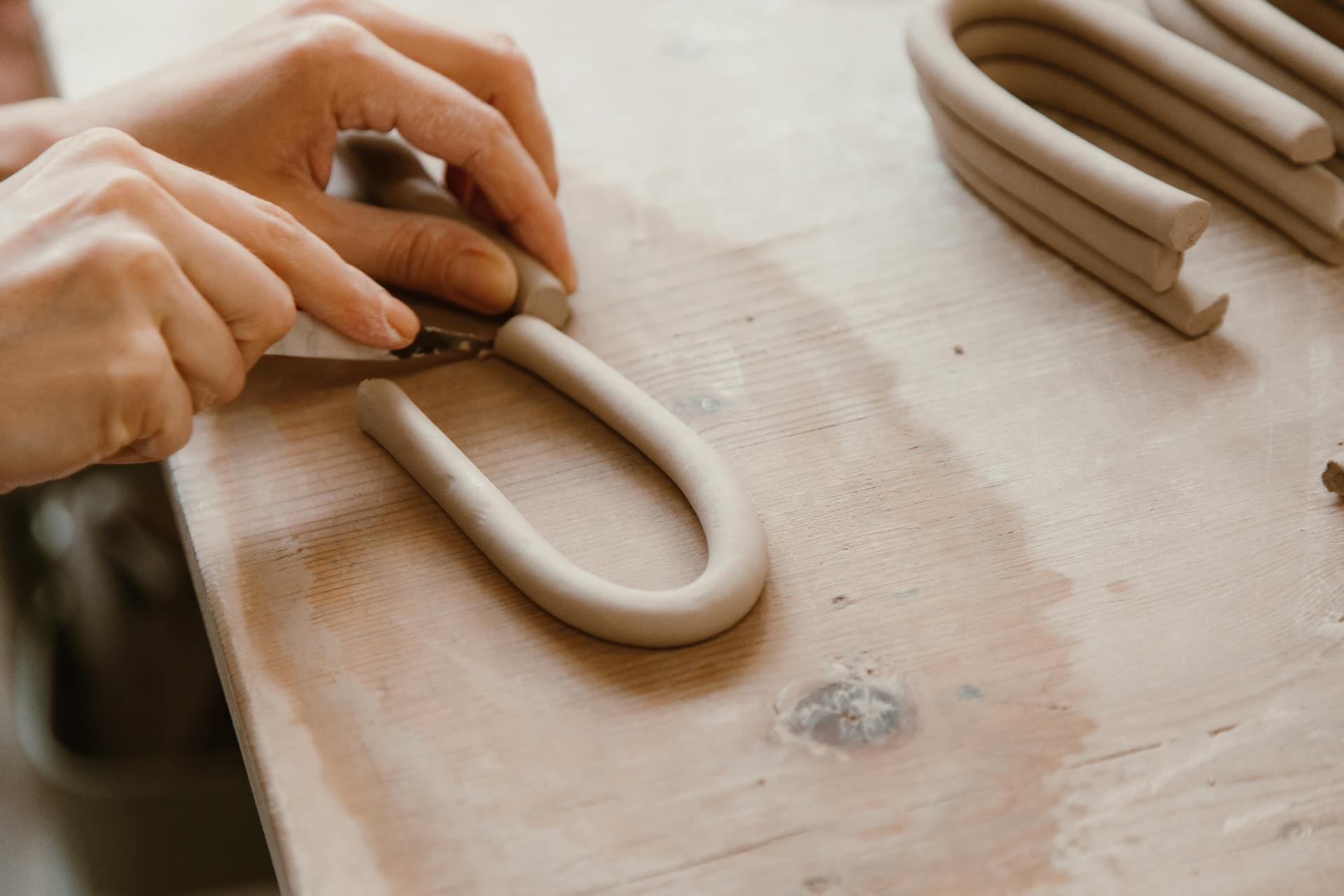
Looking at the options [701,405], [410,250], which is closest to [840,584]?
[701,405]

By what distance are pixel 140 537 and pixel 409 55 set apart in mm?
945

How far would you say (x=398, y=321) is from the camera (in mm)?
876

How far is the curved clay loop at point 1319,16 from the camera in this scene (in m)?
1.09

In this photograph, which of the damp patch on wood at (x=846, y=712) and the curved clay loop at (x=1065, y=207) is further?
the curved clay loop at (x=1065, y=207)

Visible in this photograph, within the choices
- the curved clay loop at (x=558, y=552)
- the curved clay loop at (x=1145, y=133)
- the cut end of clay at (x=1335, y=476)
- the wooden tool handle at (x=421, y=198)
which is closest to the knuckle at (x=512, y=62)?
the wooden tool handle at (x=421, y=198)

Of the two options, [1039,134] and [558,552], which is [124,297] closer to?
[558,552]

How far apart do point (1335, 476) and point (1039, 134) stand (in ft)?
1.22

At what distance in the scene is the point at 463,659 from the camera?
727mm

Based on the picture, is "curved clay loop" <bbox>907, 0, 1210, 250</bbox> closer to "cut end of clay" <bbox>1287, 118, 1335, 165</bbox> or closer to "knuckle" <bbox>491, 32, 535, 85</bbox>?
"cut end of clay" <bbox>1287, 118, 1335, 165</bbox>

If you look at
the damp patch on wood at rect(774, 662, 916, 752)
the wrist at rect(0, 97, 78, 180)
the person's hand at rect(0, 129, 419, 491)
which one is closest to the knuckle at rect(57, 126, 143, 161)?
the person's hand at rect(0, 129, 419, 491)

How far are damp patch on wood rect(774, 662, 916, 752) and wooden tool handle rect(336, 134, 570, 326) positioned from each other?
0.41 metres

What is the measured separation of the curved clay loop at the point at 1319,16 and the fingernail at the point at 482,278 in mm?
807

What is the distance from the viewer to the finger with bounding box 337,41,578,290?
930mm

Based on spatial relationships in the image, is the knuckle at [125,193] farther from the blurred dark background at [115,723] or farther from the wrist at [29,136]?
the blurred dark background at [115,723]
